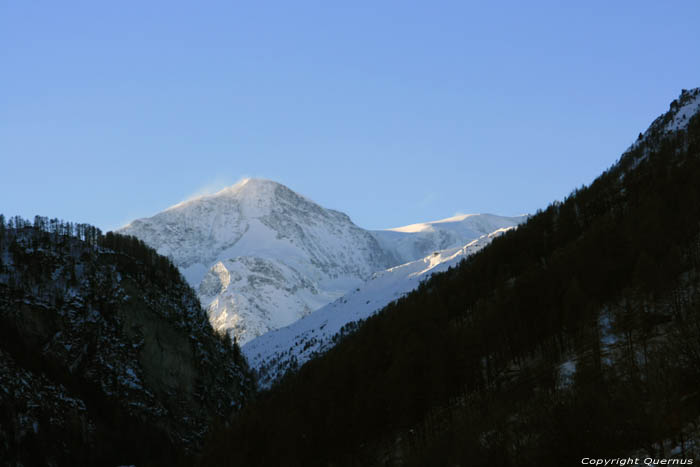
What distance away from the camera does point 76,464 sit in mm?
155250

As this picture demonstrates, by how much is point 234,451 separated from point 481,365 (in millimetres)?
47246

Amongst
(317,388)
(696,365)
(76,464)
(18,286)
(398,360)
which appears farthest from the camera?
(18,286)

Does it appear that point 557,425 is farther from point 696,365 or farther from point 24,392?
point 24,392

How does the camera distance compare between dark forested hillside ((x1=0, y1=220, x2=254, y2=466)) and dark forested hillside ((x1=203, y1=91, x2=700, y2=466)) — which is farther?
dark forested hillside ((x1=0, y1=220, x2=254, y2=466))

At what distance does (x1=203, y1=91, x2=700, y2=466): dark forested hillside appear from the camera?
57.1 m

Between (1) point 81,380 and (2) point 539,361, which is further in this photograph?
(1) point 81,380

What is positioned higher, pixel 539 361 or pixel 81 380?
pixel 81 380

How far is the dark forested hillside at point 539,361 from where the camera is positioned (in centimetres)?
5709

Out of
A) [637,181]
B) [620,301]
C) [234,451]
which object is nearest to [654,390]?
[620,301]

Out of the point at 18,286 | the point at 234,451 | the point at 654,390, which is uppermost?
the point at 18,286

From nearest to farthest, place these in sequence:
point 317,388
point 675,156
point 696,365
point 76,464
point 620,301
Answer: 1. point 696,365
2. point 620,301
3. point 317,388
4. point 76,464
5. point 675,156

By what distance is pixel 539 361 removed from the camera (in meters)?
107

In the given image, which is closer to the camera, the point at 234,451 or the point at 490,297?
the point at 234,451

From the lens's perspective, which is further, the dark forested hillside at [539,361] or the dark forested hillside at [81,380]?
the dark forested hillside at [81,380]
